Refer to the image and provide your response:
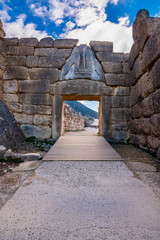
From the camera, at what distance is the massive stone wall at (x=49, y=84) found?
15.0ft

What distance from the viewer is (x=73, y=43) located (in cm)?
468

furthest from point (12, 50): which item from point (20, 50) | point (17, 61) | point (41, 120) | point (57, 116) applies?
point (57, 116)

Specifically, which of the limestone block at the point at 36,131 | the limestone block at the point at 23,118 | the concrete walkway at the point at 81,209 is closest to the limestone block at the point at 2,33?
the limestone block at the point at 23,118

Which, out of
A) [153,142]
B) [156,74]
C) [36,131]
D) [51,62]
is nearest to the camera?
[156,74]

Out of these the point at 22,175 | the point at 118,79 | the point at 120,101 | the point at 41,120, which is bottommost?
the point at 22,175

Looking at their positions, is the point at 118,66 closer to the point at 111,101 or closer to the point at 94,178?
the point at 111,101

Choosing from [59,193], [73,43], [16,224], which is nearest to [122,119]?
[73,43]

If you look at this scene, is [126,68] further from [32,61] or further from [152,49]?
[32,61]

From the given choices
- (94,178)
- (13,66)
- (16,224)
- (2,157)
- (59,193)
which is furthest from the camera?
(13,66)

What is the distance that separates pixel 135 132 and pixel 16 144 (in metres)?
3.65

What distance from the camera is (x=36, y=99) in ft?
15.0

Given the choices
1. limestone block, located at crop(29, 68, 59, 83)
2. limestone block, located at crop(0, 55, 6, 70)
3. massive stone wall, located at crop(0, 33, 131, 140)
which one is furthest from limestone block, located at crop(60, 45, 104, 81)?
limestone block, located at crop(0, 55, 6, 70)

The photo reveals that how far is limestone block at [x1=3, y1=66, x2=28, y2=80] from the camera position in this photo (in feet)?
15.2

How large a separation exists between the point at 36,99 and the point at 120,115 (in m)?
3.00
